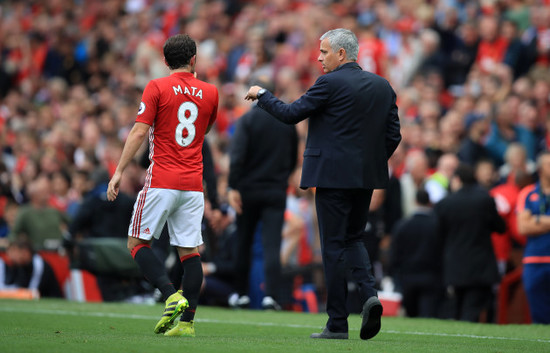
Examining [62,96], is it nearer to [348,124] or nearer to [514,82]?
[514,82]

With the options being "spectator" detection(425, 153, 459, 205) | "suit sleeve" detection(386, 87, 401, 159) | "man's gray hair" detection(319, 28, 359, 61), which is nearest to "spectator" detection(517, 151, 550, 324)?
"spectator" detection(425, 153, 459, 205)

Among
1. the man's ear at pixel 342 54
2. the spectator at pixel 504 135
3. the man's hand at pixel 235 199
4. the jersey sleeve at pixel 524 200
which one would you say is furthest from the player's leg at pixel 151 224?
the spectator at pixel 504 135

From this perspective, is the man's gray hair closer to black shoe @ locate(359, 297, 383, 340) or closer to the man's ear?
the man's ear

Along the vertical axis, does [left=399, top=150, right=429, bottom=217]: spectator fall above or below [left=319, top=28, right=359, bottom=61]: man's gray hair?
below

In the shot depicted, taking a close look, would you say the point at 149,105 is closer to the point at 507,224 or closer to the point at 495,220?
the point at 495,220

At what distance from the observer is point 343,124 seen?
7.74m

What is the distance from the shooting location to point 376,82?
7.83 m

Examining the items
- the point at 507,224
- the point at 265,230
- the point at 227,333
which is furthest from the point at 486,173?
the point at 227,333

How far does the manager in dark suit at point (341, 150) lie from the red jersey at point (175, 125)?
1.41 ft

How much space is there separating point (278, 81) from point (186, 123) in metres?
11.4

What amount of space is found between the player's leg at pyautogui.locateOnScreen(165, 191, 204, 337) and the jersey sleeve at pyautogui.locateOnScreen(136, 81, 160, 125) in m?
0.63

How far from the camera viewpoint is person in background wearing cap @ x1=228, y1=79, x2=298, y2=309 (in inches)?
446

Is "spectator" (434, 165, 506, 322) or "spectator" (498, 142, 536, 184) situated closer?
"spectator" (434, 165, 506, 322)

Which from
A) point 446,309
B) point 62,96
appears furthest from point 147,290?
point 62,96
